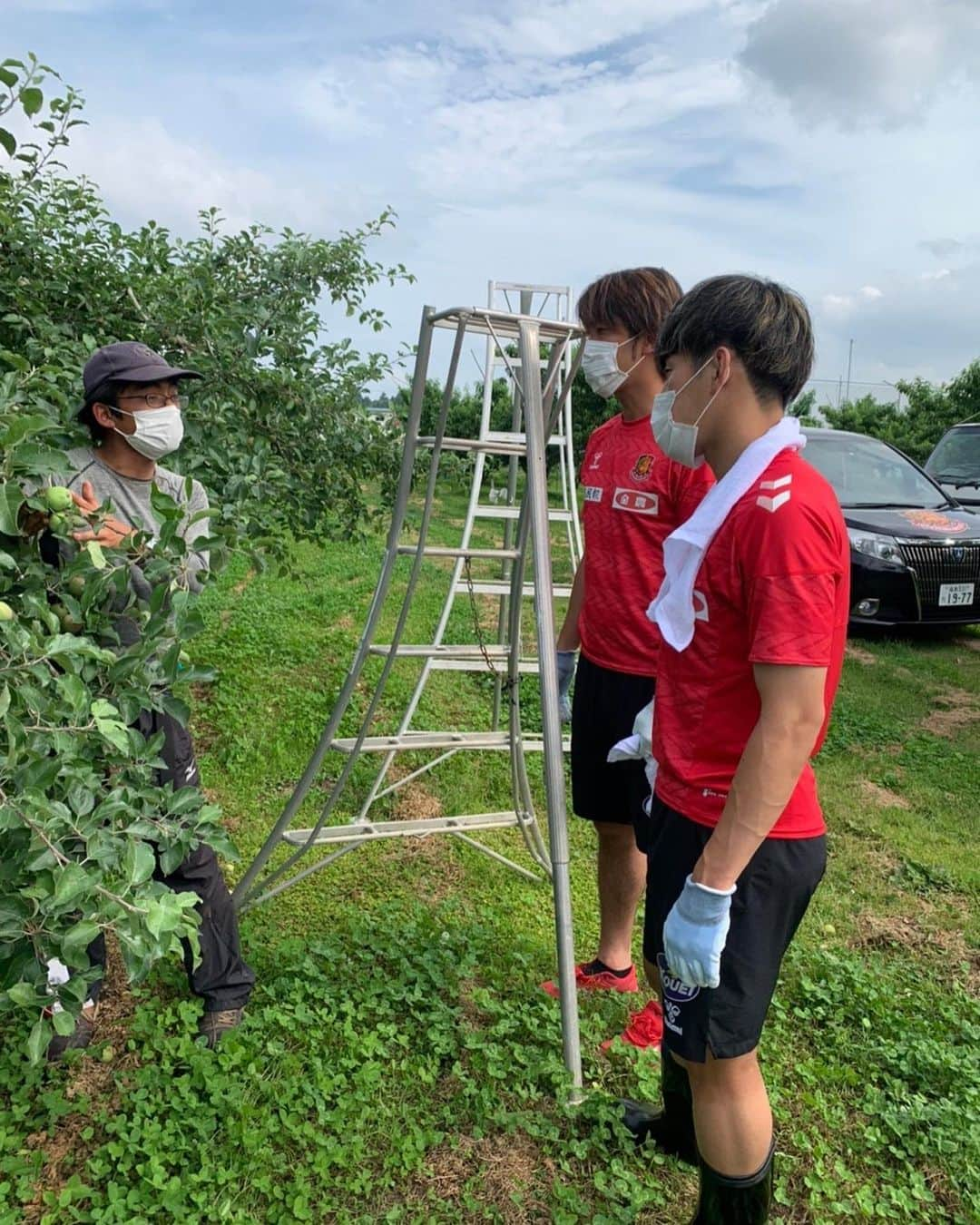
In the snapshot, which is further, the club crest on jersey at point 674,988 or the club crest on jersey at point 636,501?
the club crest on jersey at point 636,501

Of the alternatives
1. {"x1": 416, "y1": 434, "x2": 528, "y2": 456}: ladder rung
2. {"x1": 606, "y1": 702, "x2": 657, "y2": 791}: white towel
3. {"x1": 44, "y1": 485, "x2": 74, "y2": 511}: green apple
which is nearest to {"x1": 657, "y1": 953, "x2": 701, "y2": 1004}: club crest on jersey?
{"x1": 606, "y1": 702, "x2": 657, "y2": 791}: white towel

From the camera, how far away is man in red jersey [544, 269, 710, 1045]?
2.34m

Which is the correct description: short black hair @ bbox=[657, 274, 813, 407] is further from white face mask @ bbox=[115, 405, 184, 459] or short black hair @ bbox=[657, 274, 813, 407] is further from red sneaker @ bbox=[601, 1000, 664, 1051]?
red sneaker @ bbox=[601, 1000, 664, 1051]

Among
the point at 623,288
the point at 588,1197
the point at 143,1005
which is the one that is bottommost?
the point at 588,1197

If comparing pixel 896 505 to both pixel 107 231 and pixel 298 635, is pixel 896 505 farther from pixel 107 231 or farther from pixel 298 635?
pixel 107 231

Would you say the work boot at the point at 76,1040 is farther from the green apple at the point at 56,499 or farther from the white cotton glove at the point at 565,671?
the white cotton glove at the point at 565,671

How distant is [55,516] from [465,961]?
6.09 ft

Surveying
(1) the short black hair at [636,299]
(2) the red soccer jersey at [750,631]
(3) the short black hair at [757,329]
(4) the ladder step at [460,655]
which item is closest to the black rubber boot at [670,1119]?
(2) the red soccer jersey at [750,631]

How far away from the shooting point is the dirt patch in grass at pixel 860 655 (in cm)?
646

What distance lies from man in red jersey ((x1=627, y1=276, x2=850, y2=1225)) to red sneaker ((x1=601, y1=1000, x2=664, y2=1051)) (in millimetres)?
712

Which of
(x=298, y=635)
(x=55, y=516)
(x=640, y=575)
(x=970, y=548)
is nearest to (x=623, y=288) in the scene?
(x=640, y=575)

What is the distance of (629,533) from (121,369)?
1316mm

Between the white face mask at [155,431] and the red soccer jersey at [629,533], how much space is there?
3.58ft

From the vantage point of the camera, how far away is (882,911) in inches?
133
